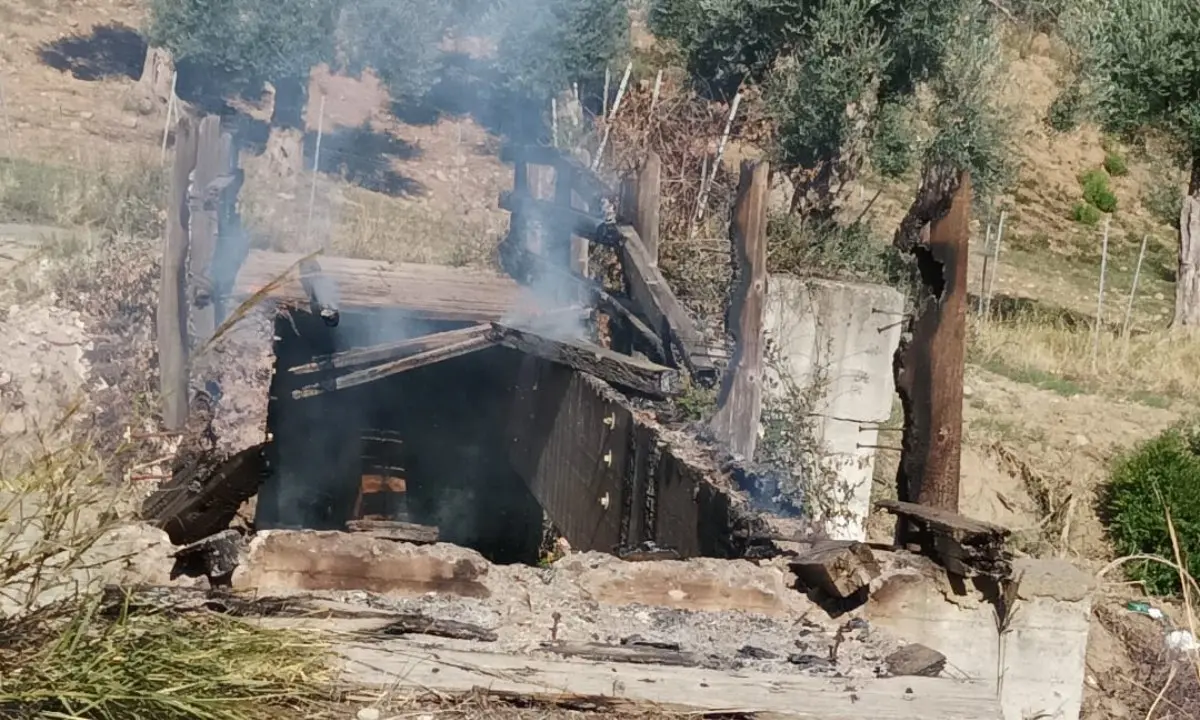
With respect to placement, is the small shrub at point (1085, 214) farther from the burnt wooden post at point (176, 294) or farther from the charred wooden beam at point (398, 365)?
the burnt wooden post at point (176, 294)

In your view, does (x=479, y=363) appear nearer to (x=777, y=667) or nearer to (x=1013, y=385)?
(x=1013, y=385)

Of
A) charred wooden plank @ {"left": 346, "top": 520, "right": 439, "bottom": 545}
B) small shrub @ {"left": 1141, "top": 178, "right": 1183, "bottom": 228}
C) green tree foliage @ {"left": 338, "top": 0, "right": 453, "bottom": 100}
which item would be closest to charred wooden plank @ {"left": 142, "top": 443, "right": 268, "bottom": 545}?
charred wooden plank @ {"left": 346, "top": 520, "right": 439, "bottom": 545}

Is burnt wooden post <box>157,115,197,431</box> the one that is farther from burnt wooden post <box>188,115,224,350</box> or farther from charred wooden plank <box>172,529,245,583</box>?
charred wooden plank <box>172,529,245,583</box>

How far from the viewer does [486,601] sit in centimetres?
447

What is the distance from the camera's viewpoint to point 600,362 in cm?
804

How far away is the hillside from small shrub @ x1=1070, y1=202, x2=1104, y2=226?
0.40 feet

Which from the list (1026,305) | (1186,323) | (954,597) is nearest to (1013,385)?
(1186,323)

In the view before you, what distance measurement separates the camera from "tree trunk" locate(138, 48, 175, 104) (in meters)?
17.4

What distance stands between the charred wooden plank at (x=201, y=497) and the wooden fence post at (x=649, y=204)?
2912mm

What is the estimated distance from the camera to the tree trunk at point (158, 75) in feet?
57.1

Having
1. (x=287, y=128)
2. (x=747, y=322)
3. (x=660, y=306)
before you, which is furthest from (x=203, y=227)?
(x=287, y=128)

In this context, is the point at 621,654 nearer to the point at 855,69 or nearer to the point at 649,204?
the point at 649,204

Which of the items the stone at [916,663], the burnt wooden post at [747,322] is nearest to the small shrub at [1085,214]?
the burnt wooden post at [747,322]

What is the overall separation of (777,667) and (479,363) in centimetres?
787
